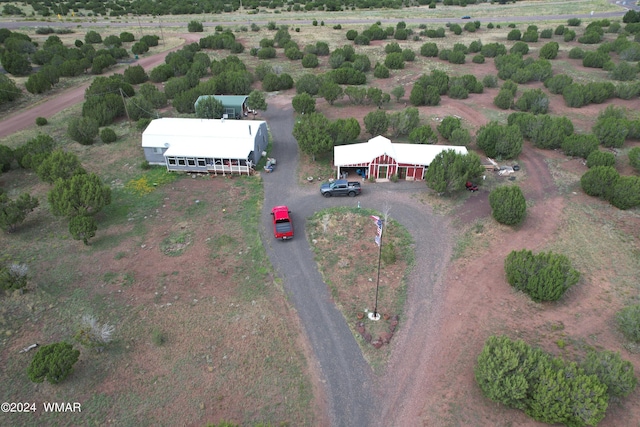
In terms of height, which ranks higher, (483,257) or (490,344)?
(490,344)

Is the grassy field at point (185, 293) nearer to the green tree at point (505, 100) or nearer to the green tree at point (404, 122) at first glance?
the green tree at point (404, 122)

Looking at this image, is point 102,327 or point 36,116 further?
point 36,116

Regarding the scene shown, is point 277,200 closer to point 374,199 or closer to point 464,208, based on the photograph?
point 374,199

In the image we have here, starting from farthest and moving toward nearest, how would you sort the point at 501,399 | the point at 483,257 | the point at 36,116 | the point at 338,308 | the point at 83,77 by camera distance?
1. the point at 83,77
2. the point at 36,116
3. the point at 483,257
4. the point at 338,308
5. the point at 501,399

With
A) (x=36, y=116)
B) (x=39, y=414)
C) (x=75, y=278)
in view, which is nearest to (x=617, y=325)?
(x=39, y=414)

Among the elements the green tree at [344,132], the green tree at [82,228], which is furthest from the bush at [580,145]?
the green tree at [82,228]
